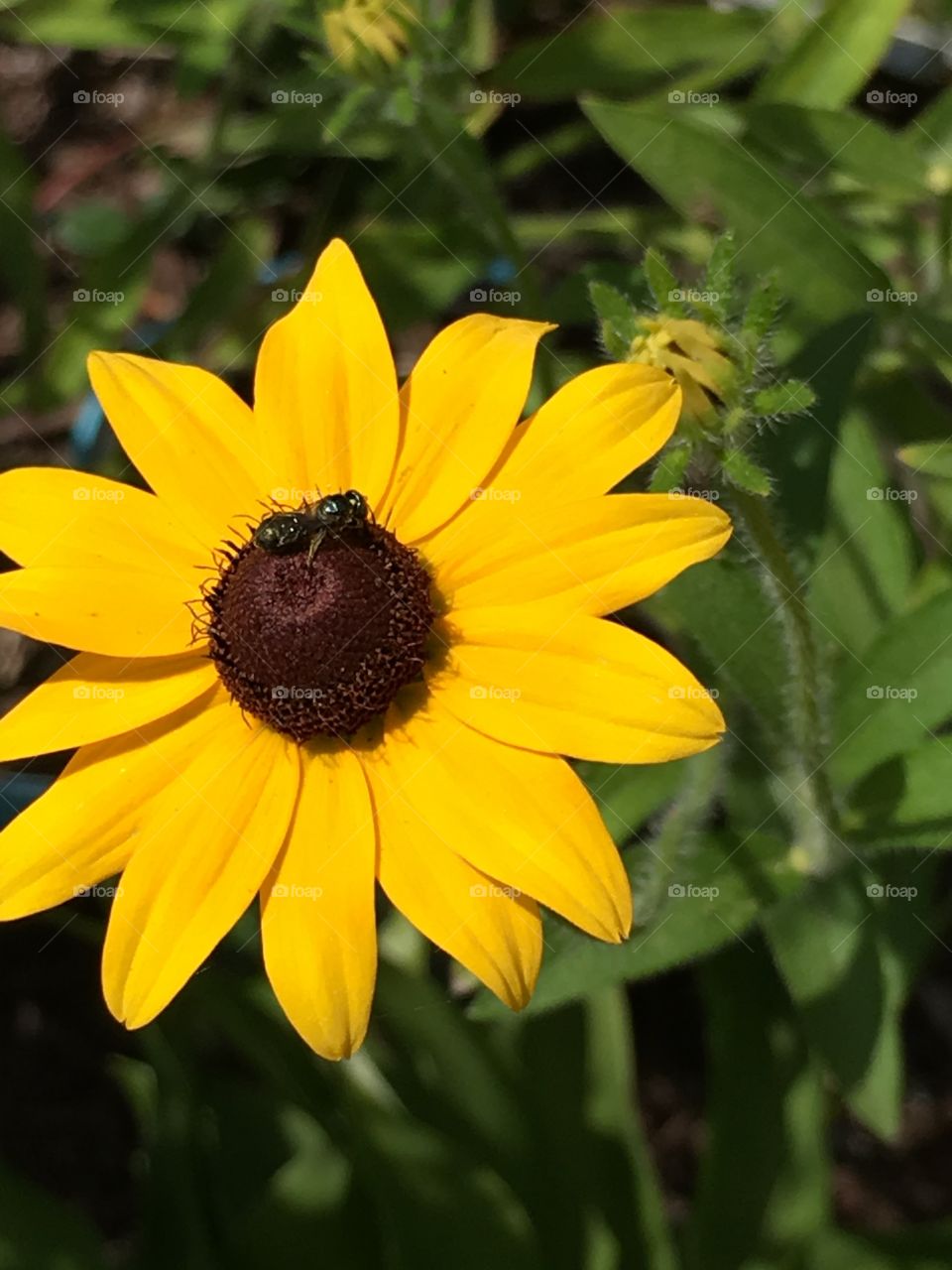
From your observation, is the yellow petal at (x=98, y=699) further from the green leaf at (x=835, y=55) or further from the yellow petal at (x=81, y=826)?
the green leaf at (x=835, y=55)

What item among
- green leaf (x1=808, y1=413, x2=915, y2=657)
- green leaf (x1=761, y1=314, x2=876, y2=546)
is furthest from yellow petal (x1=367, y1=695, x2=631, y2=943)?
green leaf (x1=808, y1=413, x2=915, y2=657)

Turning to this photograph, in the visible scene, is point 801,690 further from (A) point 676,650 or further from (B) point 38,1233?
(B) point 38,1233

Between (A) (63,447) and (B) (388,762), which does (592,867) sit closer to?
(B) (388,762)

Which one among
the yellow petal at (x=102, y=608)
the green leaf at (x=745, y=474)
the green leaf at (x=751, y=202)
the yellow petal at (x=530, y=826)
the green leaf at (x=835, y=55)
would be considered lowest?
the yellow petal at (x=102, y=608)

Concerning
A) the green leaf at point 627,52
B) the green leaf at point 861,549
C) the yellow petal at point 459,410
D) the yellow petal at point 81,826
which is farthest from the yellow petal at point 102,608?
the green leaf at point 627,52

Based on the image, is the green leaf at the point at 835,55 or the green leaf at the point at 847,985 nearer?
the green leaf at the point at 847,985

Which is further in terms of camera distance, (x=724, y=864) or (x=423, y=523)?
(x=724, y=864)

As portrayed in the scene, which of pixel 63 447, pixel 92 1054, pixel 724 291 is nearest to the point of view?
pixel 724 291

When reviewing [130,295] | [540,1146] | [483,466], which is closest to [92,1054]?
[540,1146]
